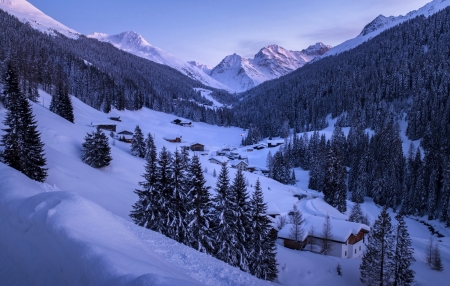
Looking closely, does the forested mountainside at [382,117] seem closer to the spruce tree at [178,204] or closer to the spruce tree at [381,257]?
the spruce tree at [381,257]

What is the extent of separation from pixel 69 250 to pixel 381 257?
87.5 feet

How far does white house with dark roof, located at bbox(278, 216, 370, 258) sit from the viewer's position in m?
34.0

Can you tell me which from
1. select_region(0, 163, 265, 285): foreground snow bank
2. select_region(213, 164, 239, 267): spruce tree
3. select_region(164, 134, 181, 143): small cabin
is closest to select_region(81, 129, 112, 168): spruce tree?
select_region(213, 164, 239, 267): spruce tree

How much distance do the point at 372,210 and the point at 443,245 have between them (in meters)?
16.8

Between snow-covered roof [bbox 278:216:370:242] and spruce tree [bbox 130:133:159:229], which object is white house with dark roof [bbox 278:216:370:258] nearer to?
snow-covered roof [bbox 278:216:370:242]

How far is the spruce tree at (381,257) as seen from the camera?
24781 mm

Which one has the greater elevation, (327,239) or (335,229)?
(335,229)

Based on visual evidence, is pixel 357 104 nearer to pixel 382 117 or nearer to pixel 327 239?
pixel 382 117

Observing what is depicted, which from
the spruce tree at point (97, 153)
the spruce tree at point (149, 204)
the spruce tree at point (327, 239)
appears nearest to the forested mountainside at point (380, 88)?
the spruce tree at point (327, 239)

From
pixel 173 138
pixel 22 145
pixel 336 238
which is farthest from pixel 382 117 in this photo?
pixel 22 145

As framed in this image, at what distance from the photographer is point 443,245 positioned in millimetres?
47469

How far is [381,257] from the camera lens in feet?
82.4

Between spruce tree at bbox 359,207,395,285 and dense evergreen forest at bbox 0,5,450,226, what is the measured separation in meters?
30.2

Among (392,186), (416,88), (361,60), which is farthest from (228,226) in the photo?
(361,60)
